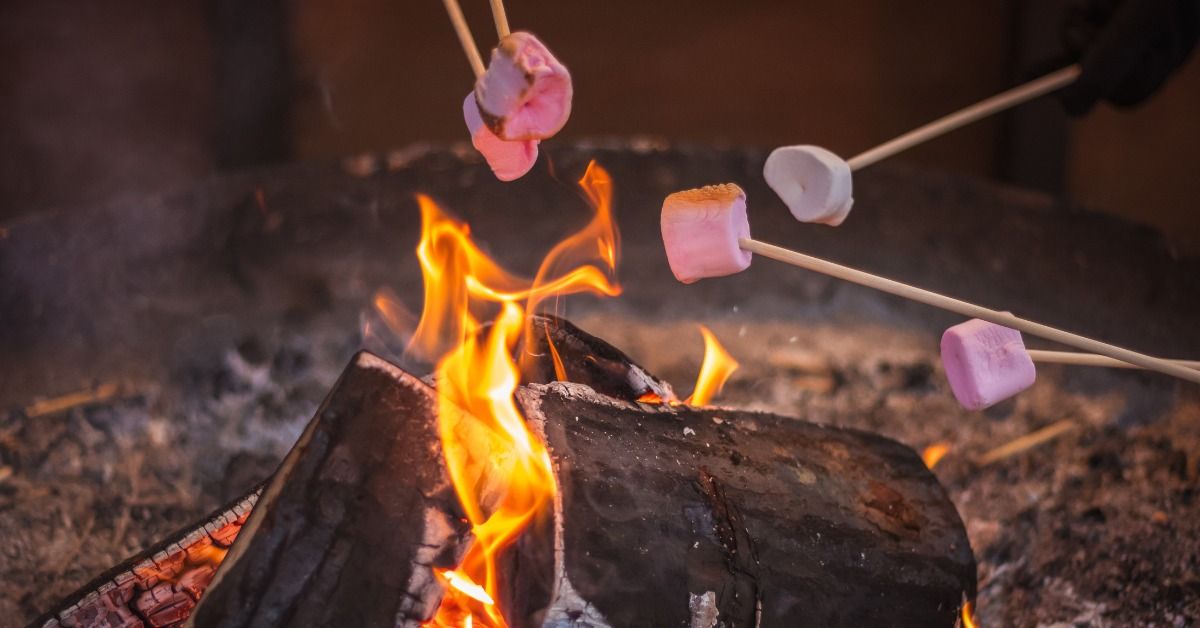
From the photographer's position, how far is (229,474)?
6.09 ft

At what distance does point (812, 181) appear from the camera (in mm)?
1248

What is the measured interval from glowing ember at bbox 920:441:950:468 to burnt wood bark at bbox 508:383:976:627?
1.86 feet

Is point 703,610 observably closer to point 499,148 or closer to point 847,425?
point 499,148

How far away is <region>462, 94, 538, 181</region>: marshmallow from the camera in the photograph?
126 centimetres

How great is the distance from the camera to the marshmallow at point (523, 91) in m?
1.07

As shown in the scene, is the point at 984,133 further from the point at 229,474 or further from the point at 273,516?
the point at 273,516

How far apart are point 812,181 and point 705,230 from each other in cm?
16

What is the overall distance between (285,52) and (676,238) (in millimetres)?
3148

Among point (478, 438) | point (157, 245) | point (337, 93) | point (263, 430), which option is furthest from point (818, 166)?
point (337, 93)

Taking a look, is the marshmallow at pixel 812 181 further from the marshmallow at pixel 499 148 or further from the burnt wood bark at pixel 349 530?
the burnt wood bark at pixel 349 530

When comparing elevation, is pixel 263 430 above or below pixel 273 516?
above


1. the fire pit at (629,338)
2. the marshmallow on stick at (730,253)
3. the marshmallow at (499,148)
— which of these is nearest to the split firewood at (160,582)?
the fire pit at (629,338)

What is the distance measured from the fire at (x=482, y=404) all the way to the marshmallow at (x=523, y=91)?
12.4 inches

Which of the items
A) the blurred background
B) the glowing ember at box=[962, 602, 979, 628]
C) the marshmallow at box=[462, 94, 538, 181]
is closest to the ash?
the glowing ember at box=[962, 602, 979, 628]
